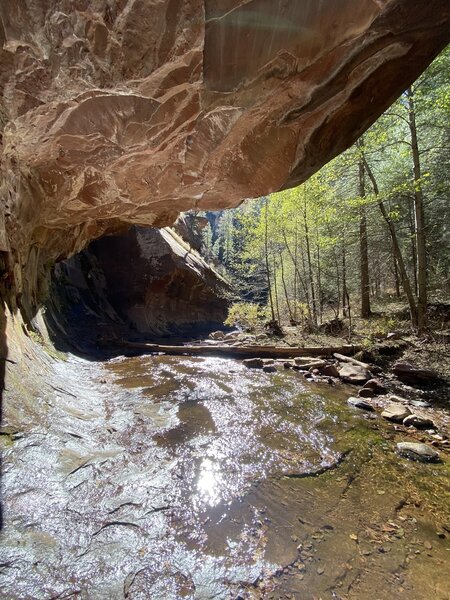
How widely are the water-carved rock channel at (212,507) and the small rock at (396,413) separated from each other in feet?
0.80

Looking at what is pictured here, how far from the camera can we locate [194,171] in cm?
625

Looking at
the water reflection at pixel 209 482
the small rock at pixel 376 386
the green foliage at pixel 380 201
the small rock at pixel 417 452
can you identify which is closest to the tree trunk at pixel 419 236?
the green foliage at pixel 380 201

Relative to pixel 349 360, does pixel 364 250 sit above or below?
above

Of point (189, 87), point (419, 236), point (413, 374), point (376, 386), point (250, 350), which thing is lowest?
point (376, 386)

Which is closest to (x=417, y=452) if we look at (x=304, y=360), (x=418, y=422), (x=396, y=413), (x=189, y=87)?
(x=418, y=422)

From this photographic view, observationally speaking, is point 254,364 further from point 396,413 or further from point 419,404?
point 396,413

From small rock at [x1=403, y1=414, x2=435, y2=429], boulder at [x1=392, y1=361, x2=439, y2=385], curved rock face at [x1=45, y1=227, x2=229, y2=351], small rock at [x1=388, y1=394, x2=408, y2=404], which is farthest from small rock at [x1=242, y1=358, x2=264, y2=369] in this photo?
curved rock face at [x1=45, y1=227, x2=229, y2=351]

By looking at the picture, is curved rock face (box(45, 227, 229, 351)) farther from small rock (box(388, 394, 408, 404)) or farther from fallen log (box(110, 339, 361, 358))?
small rock (box(388, 394, 408, 404))

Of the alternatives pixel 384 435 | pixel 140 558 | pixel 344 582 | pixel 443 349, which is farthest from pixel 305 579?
pixel 443 349

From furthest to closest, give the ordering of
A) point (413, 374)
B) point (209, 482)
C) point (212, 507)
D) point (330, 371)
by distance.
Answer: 1. point (330, 371)
2. point (413, 374)
3. point (209, 482)
4. point (212, 507)

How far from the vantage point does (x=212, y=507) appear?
3432 mm

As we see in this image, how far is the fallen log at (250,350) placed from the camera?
10.8 metres

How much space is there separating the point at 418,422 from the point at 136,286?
16.4 m

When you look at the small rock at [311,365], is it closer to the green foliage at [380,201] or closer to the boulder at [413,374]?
the boulder at [413,374]
